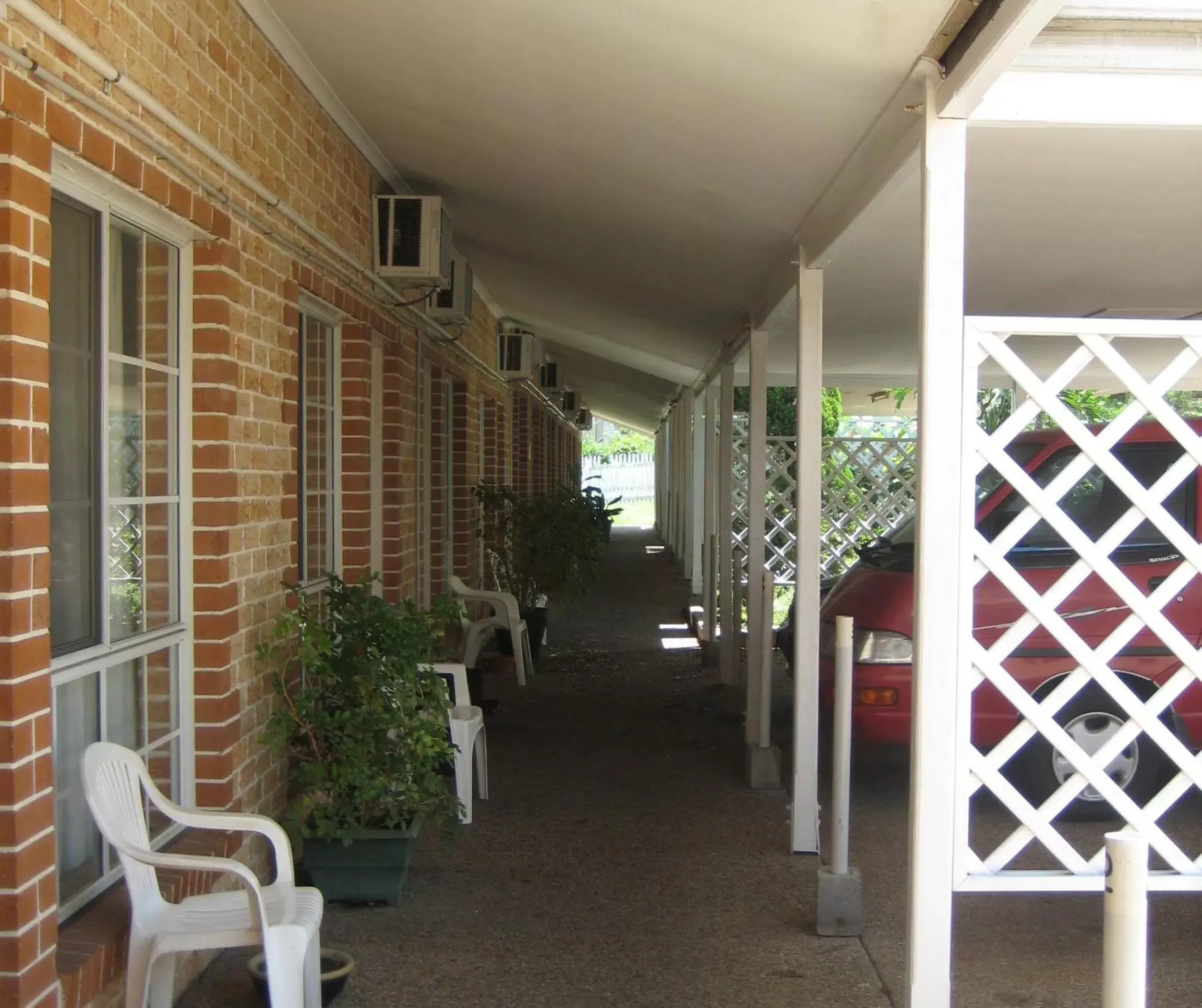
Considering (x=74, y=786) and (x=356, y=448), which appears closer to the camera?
(x=74, y=786)

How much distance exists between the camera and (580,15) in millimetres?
3443

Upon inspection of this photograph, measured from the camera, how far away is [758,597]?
664 cm

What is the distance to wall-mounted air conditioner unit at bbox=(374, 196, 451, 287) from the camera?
6.01m

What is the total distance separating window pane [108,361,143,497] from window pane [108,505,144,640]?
68 mm

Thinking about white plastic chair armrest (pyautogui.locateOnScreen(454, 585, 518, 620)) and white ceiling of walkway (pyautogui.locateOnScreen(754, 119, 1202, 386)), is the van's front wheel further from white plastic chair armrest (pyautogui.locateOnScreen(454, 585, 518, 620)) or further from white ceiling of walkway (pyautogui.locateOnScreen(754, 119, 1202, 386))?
white plastic chair armrest (pyautogui.locateOnScreen(454, 585, 518, 620))

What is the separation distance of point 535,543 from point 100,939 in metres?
7.05

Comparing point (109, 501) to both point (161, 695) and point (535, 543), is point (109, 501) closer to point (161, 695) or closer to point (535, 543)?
point (161, 695)

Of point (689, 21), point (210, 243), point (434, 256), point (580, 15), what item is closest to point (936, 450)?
point (689, 21)

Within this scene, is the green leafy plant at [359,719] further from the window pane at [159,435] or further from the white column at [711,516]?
the white column at [711,516]

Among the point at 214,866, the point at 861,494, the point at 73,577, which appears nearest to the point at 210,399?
the point at 73,577

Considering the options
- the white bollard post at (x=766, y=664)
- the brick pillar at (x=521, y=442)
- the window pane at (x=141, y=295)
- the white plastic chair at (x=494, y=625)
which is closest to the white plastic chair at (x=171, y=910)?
the window pane at (x=141, y=295)

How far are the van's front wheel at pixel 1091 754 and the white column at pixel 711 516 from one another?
14.5 feet

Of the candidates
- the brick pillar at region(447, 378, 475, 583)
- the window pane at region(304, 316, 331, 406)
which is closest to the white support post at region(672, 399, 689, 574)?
the brick pillar at region(447, 378, 475, 583)

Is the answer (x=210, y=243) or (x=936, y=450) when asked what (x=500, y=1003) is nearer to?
(x=936, y=450)
